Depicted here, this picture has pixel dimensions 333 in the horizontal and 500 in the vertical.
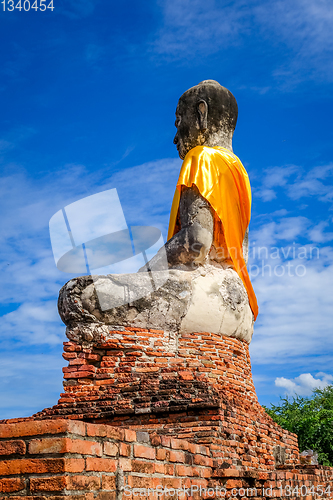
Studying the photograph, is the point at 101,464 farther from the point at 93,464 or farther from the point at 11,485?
the point at 11,485

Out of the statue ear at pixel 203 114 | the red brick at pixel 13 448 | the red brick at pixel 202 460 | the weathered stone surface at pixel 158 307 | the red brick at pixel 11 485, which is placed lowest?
the red brick at pixel 11 485

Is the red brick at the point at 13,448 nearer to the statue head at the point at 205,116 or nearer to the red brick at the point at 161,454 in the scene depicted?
the red brick at the point at 161,454

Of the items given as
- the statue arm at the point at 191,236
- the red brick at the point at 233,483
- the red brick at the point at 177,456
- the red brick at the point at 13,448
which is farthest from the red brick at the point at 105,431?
the statue arm at the point at 191,236

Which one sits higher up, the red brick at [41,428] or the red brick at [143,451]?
the red brick at [41,428]

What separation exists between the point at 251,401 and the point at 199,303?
1.41 m

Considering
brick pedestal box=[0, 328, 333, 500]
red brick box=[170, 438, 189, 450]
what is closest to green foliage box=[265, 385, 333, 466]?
brick pedestal box=[0, 328, 333, 500]

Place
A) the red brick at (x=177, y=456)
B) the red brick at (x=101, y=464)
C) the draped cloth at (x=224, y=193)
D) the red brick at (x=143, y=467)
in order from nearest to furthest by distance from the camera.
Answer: the red brick at (x=101, y=464) → the red brick at (x=143, y=467) → the red brick at (x=177, y=456) → the draped cloth at (x=224, y=193)

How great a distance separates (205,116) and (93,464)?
588 cm

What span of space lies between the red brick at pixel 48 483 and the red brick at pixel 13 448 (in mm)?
161

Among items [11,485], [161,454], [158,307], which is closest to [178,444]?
[161,454]

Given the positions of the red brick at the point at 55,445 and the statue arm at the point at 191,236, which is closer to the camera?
the red brick at the point at 55,445

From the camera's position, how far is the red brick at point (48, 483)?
Answer: 110 inches

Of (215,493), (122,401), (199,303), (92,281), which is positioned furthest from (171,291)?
(215,493)

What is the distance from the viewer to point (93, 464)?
3051 millimetres
